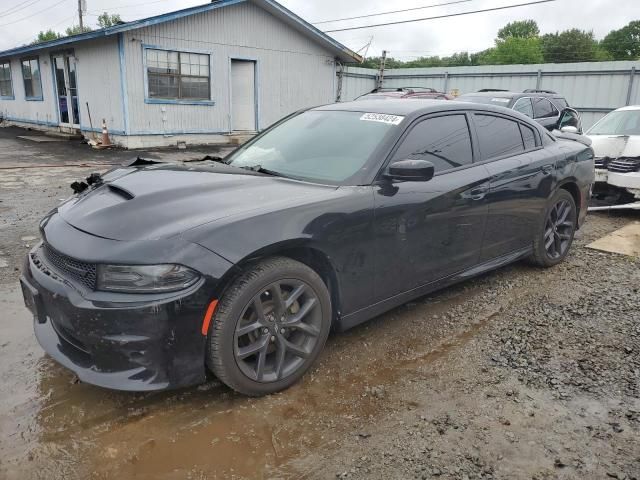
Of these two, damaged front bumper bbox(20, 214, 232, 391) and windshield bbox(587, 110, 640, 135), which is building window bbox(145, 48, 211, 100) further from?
damaged front bumper bbox(20, 214, 232, 391)

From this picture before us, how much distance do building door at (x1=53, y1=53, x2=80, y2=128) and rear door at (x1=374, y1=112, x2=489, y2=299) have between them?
15893 mm

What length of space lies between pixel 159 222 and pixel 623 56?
7437cm

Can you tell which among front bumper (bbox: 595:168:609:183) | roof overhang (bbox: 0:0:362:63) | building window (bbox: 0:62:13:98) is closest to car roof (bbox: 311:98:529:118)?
front bumper (bbox: 595:168:609:183)

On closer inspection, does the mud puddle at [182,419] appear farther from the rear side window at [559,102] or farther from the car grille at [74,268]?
the rear side window at [559,102]

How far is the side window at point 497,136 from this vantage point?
13.6 feet

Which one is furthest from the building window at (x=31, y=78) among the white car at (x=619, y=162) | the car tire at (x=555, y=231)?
the car tire at (x=555, y=231)

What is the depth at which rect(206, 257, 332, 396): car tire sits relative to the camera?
2.59 meters

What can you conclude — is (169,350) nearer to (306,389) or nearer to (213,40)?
(306,389)

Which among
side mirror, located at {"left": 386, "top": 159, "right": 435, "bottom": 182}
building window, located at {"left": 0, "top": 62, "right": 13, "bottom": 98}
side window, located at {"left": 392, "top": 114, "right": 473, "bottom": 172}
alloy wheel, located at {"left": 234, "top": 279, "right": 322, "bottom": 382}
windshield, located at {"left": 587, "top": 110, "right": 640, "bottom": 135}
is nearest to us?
alloy wheel, located at {"left": 234, "top": 279, "right": 322, "bottom": 382}

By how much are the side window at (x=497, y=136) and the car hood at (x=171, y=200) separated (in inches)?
66.4

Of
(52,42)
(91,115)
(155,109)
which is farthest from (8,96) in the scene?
(155,109)

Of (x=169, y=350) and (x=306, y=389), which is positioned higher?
(x=169, y=350)

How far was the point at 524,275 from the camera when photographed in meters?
4.91

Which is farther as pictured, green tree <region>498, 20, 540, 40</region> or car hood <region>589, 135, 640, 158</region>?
green tree <region>498, 20, 540, 40</region>
